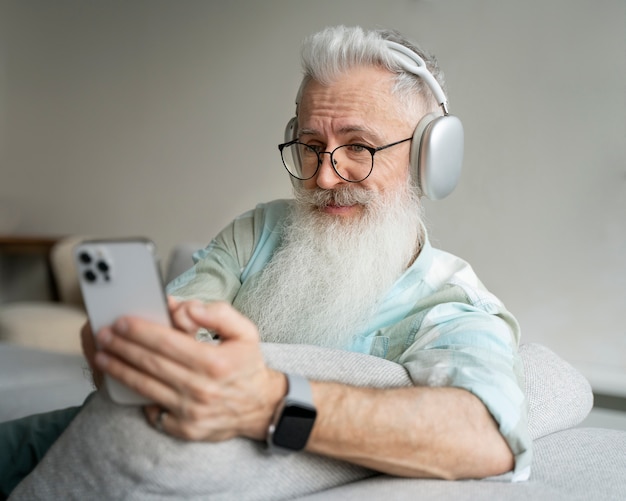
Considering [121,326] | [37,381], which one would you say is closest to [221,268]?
[121,326]

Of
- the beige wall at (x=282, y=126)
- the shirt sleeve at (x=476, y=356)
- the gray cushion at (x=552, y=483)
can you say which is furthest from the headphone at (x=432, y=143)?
the beige wall at (x=282, y=126)

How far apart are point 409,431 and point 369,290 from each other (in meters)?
0.54

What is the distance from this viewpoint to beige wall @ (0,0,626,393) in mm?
2504

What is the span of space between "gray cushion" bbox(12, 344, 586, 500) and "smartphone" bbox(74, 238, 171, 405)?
0.14 meters

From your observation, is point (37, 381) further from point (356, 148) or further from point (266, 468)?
point (266, 468)

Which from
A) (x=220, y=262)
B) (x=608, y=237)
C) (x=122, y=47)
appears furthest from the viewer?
(x=122, y=47)

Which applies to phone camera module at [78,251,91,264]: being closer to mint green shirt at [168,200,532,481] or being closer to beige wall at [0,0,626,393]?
mint green shirt at [168,200,532,481]

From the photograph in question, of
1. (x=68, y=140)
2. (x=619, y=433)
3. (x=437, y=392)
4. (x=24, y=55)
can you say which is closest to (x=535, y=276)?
(x=619, y=433)

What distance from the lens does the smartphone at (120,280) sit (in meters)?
0.76

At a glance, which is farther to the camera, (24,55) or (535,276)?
(24,55)

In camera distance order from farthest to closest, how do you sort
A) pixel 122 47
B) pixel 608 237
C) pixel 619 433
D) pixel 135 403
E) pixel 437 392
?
pixel 122 47
pixel 608 237
pixel 619 433
pixel 437 392
pixel 135 403

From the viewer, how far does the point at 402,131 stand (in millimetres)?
1445

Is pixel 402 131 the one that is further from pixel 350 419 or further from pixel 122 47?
pixel 122 47

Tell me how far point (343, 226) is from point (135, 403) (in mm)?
741
